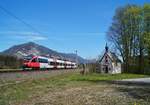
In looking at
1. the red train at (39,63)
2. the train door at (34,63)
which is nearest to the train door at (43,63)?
the red train at (39,63)

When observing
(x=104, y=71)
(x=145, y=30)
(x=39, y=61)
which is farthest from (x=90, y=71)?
(x=145, y=30)

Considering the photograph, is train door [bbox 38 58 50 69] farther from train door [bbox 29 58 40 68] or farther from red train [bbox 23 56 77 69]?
train door [bbox 29 58 40 68]

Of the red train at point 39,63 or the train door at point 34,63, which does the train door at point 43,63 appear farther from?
the train door at point 34,63

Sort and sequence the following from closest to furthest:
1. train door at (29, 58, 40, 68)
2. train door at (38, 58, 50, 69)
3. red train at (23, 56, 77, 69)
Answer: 1. red train at (23, 56, 77, 69)
2. train door at (29, 58, 40, 68)
3. train door at (38, 58, 50, 69)

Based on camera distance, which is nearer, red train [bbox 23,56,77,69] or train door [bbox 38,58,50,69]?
red train [bbox 23,56,77,69]

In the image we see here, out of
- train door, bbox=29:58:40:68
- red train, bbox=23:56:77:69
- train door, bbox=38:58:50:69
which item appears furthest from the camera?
train door, bbox=38:58:50:69

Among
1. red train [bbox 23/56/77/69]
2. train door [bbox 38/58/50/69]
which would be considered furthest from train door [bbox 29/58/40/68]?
train door [bbox 38/58/50/69]

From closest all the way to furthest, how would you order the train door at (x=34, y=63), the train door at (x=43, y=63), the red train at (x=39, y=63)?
the red train at (x=39, y=63) → the train door at (x=34, y=63) → the train door at (x=43, y=63)

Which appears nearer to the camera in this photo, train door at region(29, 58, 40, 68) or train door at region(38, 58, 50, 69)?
train door at region(29, 58, 40, 68)

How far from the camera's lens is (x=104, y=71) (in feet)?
191

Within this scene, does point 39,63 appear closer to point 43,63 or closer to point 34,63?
point 34,63

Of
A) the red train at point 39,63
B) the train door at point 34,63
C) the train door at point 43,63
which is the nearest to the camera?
the red train at point 39,63

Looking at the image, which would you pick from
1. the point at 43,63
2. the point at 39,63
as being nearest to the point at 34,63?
the point at 39,63

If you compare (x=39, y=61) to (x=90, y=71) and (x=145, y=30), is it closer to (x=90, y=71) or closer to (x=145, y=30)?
(x=90, y=71)
